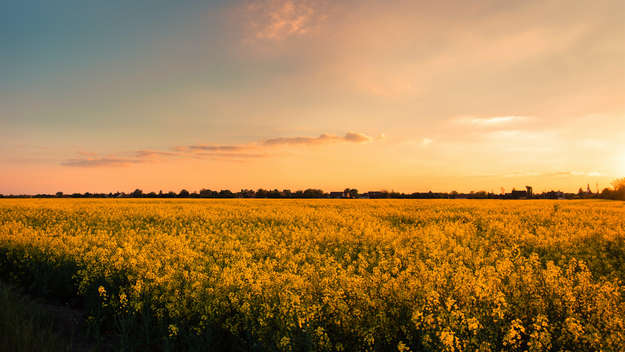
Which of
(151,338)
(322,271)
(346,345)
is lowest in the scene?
(151,338)

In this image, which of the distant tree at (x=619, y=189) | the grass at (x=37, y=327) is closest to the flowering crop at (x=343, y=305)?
the grass at (x=37, y=327)

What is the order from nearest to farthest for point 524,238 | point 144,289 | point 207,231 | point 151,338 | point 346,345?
point 346,345 → point 151,338 → point 144,289 → point 524,238 → point 207,231

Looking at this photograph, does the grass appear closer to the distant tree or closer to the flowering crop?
the flowering crop

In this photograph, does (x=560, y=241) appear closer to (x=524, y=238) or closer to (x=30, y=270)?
(x=524, y=238)

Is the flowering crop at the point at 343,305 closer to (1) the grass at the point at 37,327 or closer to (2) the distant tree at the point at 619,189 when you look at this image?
(1) the grass at the point at 37,327

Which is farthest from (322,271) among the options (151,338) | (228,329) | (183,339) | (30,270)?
(30,270)

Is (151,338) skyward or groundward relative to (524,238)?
groundward

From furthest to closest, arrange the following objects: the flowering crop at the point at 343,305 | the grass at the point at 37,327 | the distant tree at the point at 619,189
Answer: the distant tree at the point at 619,189
the grass at the point at 37,327
the flowering crop at the point at 343,305

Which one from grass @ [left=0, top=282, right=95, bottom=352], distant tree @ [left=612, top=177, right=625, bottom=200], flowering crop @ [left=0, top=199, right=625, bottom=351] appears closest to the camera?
flowering crop @ [left=0, top=199, right=625, bottom=351]

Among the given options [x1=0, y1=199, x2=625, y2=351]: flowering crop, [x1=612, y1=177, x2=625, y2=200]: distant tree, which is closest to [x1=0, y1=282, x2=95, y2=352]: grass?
[x1=0, y1=199, x2=625, y2=351]: flowering crop

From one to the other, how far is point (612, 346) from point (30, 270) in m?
13.3

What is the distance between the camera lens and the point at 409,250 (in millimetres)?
10273

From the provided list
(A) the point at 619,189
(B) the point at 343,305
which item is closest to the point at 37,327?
(B) the point at 343,305

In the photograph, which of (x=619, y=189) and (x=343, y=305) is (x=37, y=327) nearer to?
(x=343, y=305)
